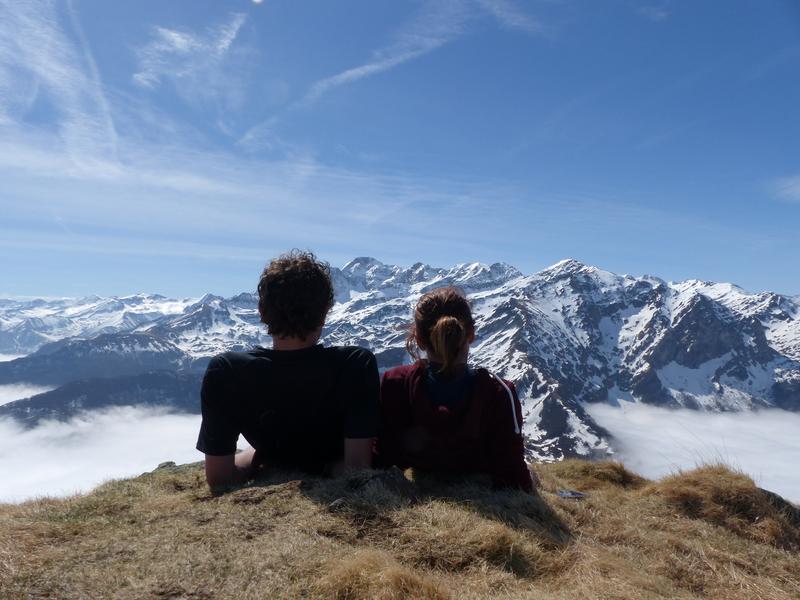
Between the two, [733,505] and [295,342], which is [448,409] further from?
[733,505]

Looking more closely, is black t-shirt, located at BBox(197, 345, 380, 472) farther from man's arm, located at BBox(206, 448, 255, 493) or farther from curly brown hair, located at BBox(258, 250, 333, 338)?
curly brown hair, located at BBox(258, 250, 333, 338)

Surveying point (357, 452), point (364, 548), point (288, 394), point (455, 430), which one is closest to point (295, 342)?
point (288, 394)

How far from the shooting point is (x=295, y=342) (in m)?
9.06

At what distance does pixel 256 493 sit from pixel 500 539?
387 centimetres

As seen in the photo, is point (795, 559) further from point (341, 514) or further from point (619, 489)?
point (341, 514)

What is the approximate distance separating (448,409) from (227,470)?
12.9 ft

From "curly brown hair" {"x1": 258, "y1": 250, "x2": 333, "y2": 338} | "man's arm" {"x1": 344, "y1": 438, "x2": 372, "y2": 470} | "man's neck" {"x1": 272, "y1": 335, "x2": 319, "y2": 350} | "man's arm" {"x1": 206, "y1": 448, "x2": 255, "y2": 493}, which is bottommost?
"man's arm" {"x1": 206, "y1": 448, "x2": 255, "y2": 493}

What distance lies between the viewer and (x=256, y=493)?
899 cm

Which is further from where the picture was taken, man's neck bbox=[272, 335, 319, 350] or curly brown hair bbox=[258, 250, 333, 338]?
man's neck bbox=[272, 335, 319, 350]

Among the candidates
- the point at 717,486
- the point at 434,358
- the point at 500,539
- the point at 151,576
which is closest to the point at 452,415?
the point at 434,358

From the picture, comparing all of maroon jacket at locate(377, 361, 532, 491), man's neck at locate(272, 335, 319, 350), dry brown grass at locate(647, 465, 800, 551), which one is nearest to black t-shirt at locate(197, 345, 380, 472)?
man's neck at locate(272, 335, 319, 350)

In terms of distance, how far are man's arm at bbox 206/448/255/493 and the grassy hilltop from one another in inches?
12.2

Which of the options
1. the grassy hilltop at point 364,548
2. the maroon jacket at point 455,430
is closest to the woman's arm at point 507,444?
the maroon jacket at point 455,430

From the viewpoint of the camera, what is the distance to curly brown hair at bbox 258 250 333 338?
8.79 m
